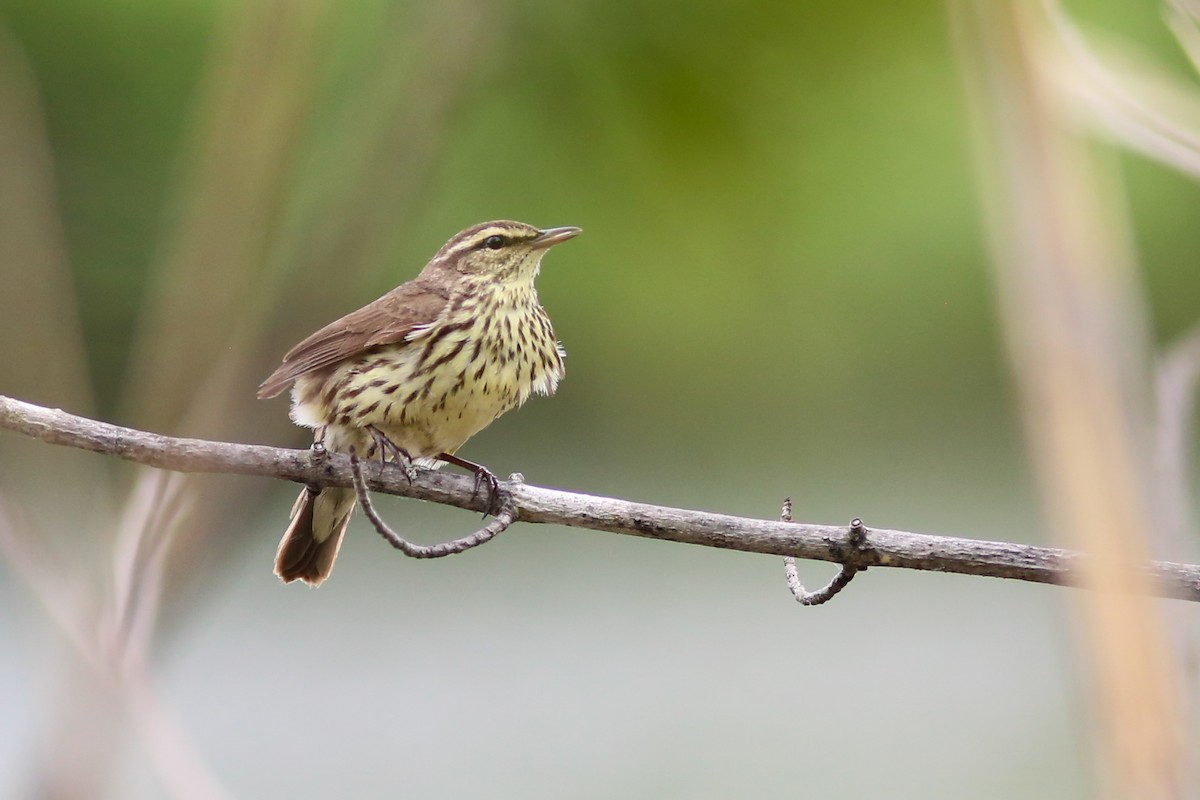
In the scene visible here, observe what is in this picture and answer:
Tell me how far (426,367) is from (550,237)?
1.43ft

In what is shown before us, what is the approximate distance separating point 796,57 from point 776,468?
65.2 inches

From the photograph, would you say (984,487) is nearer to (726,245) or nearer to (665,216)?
(726,245)

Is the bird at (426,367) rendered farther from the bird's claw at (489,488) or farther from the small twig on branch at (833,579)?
the small twig on branch at (833,579)

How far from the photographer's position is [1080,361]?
0.83 m

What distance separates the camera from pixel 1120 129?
119cm

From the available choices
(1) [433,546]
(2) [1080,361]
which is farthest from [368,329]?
(2) [1080,361]

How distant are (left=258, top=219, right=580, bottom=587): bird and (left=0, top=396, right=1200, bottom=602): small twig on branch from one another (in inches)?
11.9

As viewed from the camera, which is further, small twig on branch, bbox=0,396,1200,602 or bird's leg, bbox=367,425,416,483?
bird's leg, bbox=367,425,416,483

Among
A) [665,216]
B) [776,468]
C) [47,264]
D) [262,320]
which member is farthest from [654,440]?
[262,320]

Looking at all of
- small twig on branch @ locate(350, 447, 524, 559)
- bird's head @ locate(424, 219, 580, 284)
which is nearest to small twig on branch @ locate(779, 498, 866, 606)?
small twig on branch @ locate(350, 447, 524, 559)

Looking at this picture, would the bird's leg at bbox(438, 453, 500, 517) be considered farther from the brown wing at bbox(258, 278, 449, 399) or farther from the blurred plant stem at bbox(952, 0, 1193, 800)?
the blurred plant stem at bbox(952, 0, 1193, 800)

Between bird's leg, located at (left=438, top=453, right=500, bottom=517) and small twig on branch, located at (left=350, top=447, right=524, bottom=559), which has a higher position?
bird's leg, located at (left=438, top=453, right=500, bottom=517)

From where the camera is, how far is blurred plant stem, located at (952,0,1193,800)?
2.39 ft

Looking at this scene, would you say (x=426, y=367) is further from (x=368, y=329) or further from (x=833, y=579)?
(x=833, y=579)
